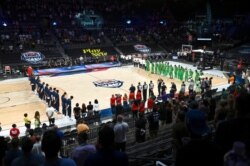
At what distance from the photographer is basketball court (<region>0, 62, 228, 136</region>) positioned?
57.9 ft

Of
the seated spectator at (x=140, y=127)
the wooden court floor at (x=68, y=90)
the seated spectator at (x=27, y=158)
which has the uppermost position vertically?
the seated spectator at (x=27, y=158)

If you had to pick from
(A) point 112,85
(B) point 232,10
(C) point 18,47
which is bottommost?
(A) point 112,85

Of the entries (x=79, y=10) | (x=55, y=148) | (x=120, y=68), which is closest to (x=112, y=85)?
(x=120, y=68)

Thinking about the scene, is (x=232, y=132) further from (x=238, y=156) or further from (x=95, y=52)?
(x=95, y=52)

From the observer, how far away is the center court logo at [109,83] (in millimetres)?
24062

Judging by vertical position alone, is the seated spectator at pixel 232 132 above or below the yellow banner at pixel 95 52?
above

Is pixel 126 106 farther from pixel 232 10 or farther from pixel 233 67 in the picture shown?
pixel 232 10

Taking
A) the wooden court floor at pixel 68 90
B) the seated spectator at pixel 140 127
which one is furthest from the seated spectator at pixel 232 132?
the wooden court floor at pixel 68 90

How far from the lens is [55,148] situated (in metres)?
3.59

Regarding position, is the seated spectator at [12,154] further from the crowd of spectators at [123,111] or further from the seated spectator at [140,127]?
the seated spectator at [140,127]

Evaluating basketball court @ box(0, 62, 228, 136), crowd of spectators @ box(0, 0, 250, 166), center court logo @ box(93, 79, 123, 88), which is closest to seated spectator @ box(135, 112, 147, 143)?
crowd of spectators @ box(0, 0, 250, 166)

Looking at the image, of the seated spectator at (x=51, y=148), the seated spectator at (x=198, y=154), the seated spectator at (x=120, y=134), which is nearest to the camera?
the seated spectator at (x=198, y=154)

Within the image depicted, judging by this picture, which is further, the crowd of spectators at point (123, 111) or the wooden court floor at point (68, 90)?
the wooden court floor at point (68, 90)

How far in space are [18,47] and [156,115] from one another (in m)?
23.4
